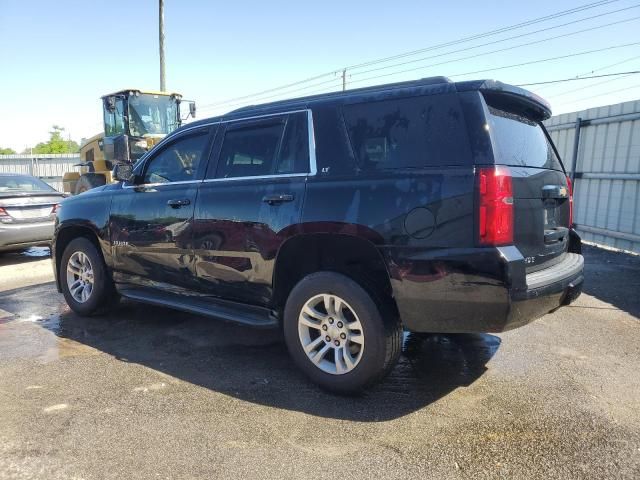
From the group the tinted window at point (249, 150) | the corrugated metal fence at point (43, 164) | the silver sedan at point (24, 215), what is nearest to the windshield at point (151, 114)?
the silver sedan at point (24, 215)

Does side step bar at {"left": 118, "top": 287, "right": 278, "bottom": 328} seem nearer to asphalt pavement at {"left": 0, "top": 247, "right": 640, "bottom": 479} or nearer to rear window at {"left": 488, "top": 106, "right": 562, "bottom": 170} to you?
asphalt pavement at {"left": 0, "top": 247, "right": 640, "bottom": 479}

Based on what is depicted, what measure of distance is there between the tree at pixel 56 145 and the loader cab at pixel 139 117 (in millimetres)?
53738

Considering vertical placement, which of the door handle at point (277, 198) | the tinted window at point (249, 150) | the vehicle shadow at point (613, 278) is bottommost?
the vehicle shadow at point (613, 278)

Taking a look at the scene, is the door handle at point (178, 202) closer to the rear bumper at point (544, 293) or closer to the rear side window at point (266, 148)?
the rear side window at point (266, 148)

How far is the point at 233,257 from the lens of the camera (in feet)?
12.7

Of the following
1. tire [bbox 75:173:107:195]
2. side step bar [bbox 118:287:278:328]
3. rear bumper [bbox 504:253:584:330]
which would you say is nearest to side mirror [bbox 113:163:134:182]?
side step bar [bbox 118:287:278:328]

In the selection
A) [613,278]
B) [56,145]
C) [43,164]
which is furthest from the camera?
[56,145]

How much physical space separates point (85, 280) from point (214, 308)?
2025 mm

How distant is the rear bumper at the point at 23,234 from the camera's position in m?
8.04

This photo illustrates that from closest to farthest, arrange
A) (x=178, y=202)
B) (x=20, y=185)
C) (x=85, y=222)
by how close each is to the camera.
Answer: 1. (x=178, y=202)
2. (x=85, y=222)
3. (x=20, y=185)

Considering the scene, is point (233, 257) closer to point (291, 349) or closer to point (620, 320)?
point (291, 349)

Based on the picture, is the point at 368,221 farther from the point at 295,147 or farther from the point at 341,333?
the point at 295,147

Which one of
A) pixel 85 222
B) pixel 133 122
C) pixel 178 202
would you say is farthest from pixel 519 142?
pixel 133 122

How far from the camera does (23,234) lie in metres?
8.20
